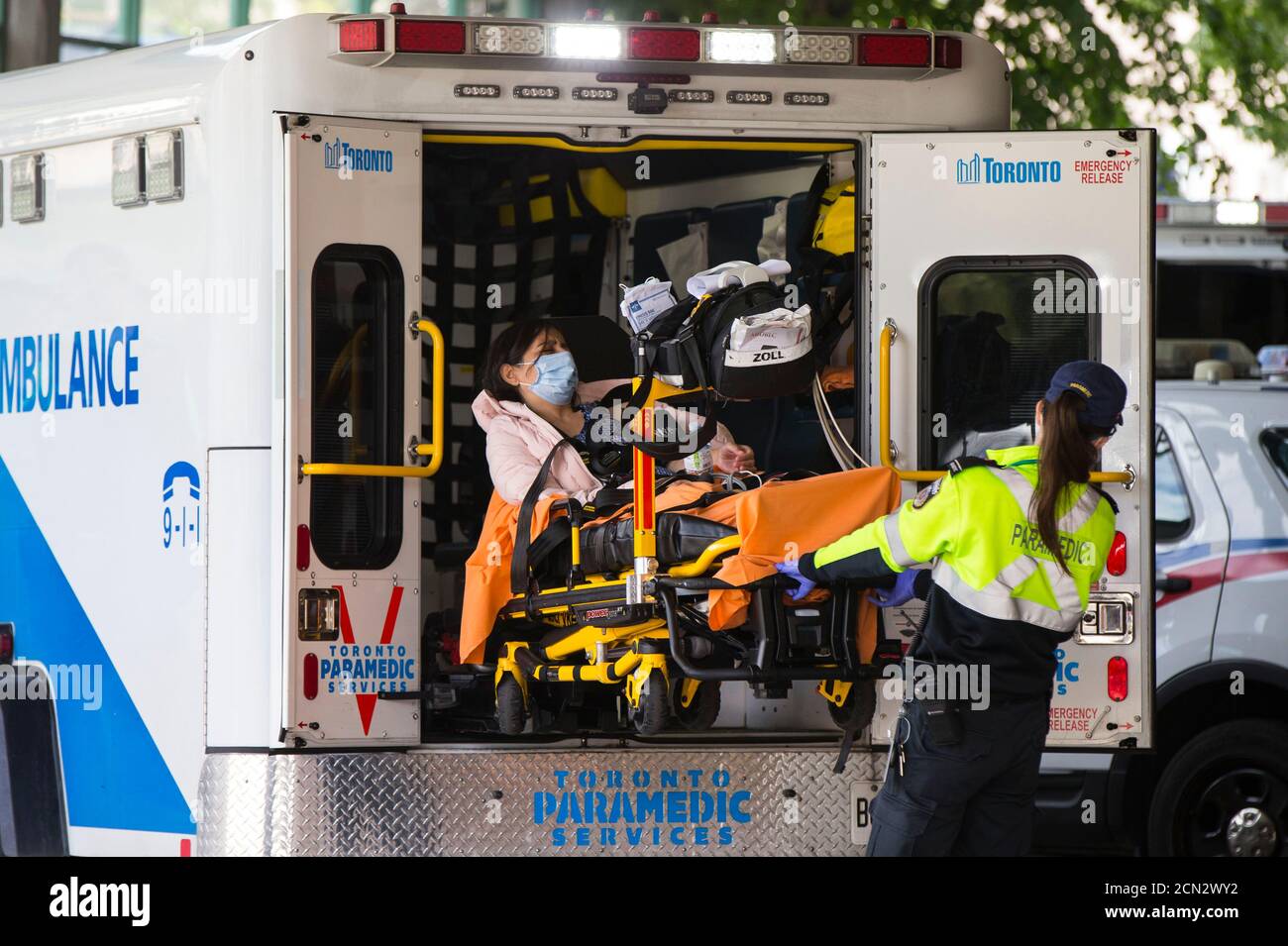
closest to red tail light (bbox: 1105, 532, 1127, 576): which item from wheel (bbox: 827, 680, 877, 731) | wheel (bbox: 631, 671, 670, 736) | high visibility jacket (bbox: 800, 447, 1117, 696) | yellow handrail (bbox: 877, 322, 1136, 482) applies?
yellow handrail (bbox: 877, 322, 1136, 482)

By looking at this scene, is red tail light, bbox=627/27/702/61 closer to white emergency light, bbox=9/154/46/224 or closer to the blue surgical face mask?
the blue surgical face mask

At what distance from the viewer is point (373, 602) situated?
578cm

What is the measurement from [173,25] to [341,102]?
9.21m

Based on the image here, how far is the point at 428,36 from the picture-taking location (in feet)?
18.9

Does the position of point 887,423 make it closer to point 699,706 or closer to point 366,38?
point 699,706

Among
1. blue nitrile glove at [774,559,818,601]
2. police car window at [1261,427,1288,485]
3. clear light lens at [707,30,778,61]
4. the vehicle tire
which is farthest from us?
police car window at [1261,427,1288,485]

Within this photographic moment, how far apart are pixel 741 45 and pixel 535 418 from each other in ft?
4.48

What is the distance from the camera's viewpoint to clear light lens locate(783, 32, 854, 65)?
19.5ft

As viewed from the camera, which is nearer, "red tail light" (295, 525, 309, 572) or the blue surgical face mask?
"red tail light" (295, 525, 309, 572)

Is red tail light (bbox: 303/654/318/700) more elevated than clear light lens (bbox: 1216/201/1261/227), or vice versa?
clear light lens (bbox: 1216/201/1261/227)

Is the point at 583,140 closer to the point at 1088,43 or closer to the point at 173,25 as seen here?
the point at 1088,43

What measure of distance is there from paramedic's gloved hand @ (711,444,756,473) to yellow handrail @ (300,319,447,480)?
940mm

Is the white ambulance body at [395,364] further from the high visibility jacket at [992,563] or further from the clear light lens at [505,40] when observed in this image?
the high visibility jacket at [992,563]

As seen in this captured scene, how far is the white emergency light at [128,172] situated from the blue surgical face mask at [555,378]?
137 cm
